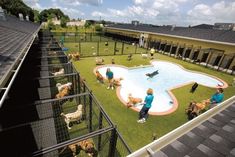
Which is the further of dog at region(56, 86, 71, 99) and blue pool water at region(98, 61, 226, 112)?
blue pool water at region(98, 61, 226, 112)

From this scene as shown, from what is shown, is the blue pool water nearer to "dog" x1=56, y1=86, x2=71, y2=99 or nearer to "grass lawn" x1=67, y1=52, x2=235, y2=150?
"grass lawn" x1=67, y1=52, x2=235, y2=150

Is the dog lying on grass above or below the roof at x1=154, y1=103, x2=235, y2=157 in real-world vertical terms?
below

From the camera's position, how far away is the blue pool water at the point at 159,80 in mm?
10680

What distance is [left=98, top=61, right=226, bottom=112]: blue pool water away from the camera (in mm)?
10680

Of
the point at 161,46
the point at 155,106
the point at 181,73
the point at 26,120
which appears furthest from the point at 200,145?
the point at 161,46

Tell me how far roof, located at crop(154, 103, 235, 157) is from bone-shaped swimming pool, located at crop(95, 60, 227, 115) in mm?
5154

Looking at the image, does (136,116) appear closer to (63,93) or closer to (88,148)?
(88,148)

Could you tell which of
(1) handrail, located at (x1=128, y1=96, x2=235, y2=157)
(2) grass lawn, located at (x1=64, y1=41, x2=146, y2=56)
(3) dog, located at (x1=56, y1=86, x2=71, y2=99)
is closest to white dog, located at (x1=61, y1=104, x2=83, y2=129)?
(3) dog, located at (x1=56, y1=86, x2=71, y2=99)

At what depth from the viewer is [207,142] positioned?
2787mm

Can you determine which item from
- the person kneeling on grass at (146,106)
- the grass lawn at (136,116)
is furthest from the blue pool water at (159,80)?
the person kneeling on grass at (146,106)

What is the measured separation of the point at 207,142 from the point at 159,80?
40.4 ft

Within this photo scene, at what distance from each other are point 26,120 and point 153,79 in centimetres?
1209

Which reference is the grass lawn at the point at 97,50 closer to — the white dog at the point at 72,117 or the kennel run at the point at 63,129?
the kennel run at the point at 63,129

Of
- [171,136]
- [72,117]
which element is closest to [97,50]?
[72,117]
